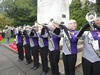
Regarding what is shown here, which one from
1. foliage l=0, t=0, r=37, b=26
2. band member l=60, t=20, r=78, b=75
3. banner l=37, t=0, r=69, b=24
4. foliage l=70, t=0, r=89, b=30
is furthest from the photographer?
foliage l=0, t=0, r=37, b=26

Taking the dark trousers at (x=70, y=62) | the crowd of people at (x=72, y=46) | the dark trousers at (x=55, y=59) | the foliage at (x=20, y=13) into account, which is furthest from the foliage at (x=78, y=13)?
the dark trousers at (x=70, y=62)

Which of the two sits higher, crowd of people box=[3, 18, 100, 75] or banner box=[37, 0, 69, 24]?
banner box=[37, 0, 69, 24]

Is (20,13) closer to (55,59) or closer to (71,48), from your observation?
(55,59)

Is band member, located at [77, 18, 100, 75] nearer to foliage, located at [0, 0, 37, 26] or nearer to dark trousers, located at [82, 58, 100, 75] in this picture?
dark trousers, located at [82, 58, 100, 75]

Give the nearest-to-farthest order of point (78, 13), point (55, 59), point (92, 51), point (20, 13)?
point (92, 51) < point (55, 59) < point (78, 13) < point (20, 13)

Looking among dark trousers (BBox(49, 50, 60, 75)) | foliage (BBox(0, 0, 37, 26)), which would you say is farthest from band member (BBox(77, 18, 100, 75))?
foliage (BBox(0, 0, 37, 26))

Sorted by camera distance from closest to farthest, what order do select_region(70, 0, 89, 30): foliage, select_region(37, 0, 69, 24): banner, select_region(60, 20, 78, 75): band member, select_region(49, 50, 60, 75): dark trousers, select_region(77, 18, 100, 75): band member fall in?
select_region(77, 18, 100, 75): band member, select_region(60, 20, 78, 75): band member, select_region(49, 50, 60, 75): dark trousers, select_region(37, 0, 69, 24): banner, select_region(70, 0, 89, 30): foliage

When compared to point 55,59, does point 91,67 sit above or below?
above

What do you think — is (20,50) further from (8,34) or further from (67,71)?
(8,34)

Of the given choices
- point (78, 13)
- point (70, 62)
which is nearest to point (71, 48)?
point (70, 62)

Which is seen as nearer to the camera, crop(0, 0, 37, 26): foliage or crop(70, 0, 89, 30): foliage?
crop(70, 0, 89, 30): foliage

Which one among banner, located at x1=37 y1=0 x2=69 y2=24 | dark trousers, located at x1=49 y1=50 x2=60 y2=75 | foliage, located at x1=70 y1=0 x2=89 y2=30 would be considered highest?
foliage, located at x1=70 y1=0 x2=89 y2=30

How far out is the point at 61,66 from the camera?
3.59 m

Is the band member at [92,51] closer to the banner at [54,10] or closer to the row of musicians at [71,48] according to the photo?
the row of musicians at [71,48]
